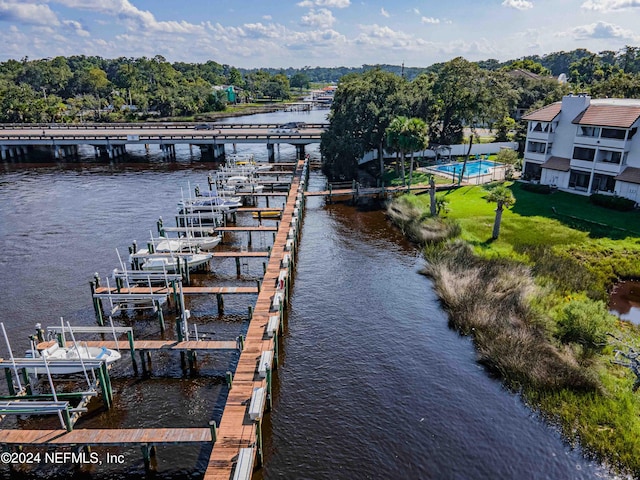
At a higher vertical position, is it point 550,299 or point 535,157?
point 535,157

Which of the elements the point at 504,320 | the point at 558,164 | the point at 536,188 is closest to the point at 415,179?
the point at 536,188

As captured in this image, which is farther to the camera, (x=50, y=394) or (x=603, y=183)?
(x=603, y=183)

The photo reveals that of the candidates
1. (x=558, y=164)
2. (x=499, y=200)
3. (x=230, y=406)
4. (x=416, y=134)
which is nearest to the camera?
(x=230, y=406)

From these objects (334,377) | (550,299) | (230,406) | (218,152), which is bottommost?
(334,377)

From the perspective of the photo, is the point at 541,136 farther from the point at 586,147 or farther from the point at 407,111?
the point at 407,111

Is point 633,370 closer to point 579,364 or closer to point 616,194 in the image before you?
point 579,364

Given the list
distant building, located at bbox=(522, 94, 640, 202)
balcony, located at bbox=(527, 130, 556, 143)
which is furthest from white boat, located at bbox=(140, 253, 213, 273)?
balcony, located at bbox=(527, 130, 556, 143)

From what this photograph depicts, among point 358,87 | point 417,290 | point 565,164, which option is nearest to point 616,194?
point 565,164
